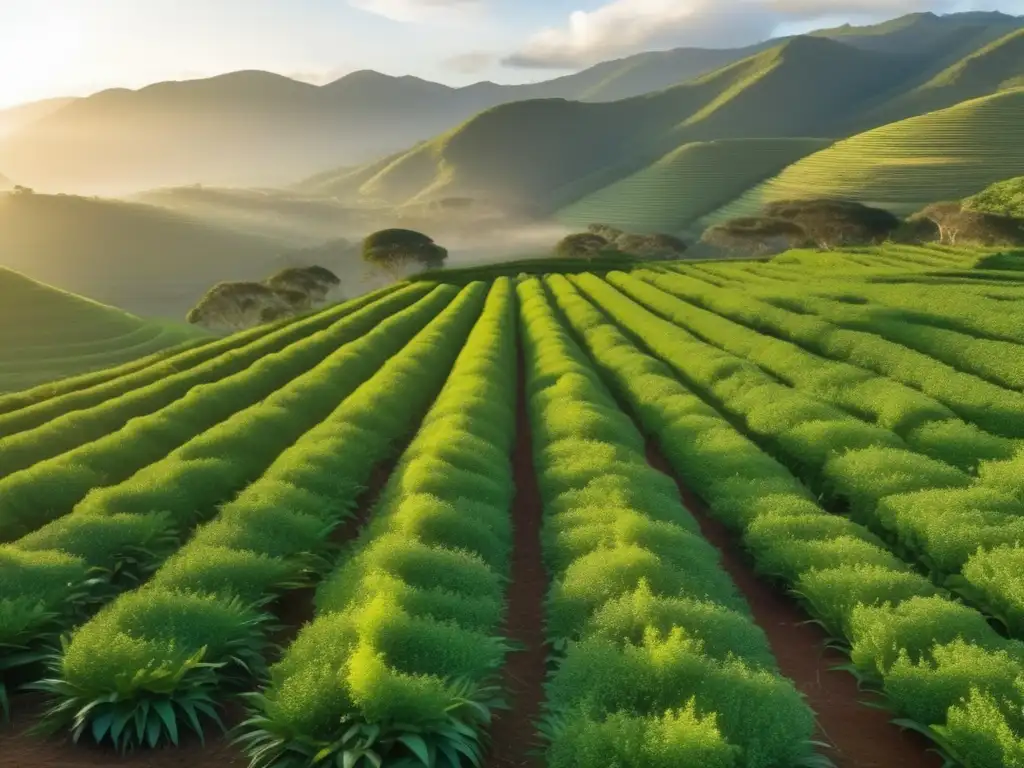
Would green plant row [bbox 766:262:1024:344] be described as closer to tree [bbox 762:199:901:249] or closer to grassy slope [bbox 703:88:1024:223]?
tree [bbox 762:199:901:249]

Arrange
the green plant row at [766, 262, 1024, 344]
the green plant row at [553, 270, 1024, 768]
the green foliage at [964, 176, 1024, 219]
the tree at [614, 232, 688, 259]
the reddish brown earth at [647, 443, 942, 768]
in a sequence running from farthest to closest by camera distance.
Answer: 1. the tree at [614, 232, 688, 259]
2. the green foliage at [964, 176, 1024, 219]
3. the green plant row at [766, 262, 1024, 344]
4. the reddish brown earth at [647, 443, 942, 768]
5. the green plant row at [553, 270, 1024, 768]

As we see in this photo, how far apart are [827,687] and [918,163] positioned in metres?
164

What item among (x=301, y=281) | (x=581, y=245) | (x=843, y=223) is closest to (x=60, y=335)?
(x=301, y=281)

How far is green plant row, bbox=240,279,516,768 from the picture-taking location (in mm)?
7633

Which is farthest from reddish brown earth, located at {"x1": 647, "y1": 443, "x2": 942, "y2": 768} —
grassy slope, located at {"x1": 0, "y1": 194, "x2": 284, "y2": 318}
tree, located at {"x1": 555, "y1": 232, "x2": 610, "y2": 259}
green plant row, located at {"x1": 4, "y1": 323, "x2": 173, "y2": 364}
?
grassy slope, located at {"x1": 0, "y1": 194, "x2": 284, "y2": 318}

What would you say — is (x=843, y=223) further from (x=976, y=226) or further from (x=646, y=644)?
(x=646, y=644)

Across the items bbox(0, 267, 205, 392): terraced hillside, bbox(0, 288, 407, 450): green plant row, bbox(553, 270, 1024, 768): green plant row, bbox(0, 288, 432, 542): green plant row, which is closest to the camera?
bbox(553, 270, 1024, 768): green plant row

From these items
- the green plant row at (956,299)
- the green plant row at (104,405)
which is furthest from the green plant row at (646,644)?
the green plant row at (956,299)

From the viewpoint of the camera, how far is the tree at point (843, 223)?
9119 cm

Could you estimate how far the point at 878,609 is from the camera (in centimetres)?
954

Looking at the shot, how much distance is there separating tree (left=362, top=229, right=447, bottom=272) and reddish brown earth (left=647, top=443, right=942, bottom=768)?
84451 mm

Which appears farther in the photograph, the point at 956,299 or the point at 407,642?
the point at 956,299

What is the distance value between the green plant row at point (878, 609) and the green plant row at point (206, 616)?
22.8 feet

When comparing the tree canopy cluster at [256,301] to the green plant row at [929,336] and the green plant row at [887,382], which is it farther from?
the green plant row at [929,336]
